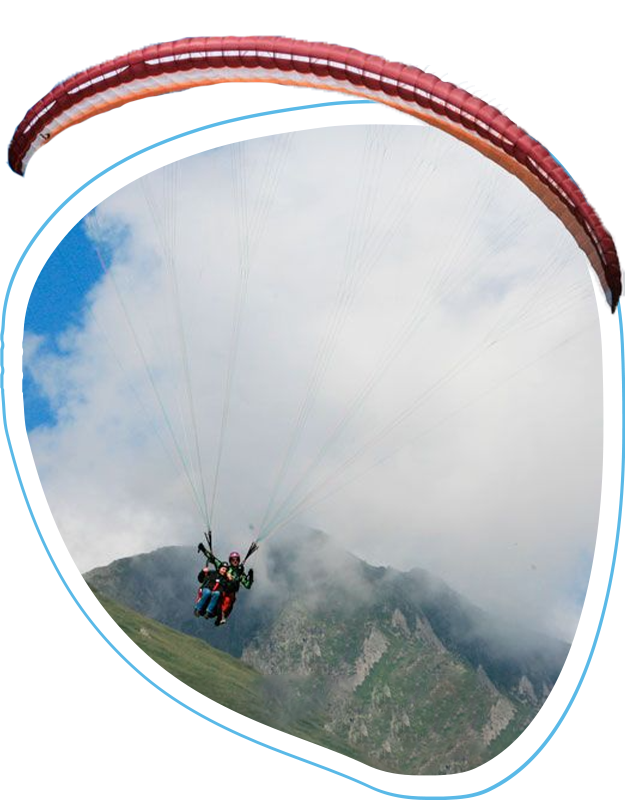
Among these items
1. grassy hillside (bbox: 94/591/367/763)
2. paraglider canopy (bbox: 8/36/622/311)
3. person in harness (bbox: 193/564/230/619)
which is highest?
paraglider canopy (bbox: 8/36/622/311)

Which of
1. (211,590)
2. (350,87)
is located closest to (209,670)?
(211,590)

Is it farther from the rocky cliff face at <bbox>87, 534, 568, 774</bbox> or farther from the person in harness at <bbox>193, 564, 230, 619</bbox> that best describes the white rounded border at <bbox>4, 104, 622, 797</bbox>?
the person in harness at <bbox>193, 564, 230, 619</bbox>

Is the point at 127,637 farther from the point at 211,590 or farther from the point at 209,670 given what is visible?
the point at 211,590

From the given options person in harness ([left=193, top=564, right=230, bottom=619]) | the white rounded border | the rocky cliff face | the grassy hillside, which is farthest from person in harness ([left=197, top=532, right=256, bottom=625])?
the white rounded border

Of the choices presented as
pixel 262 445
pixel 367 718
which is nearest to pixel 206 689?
pixel 367 718

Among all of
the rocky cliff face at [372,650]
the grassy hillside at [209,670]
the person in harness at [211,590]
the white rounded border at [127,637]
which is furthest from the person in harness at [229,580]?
the white rounded border at [127,637]

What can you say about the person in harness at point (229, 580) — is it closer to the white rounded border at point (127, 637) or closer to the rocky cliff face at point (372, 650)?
the rocky cliff face at point (372, 650)

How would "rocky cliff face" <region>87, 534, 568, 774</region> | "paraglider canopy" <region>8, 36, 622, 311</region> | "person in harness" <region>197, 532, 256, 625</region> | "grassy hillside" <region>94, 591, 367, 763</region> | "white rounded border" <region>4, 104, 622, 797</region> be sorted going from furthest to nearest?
1. "grassy hillside" <region>94, 591, 367, 763</region>
2. "person in harness" <region>197, 532, 256, 625</region>
3. "rocky cliff face" <region>87, 534, 568, 774</region>
4. "white rounded border" <region>4, 104, 622, 797</region>
5. "paraglider canopy" <region>8, 36, 622, 311</region>
